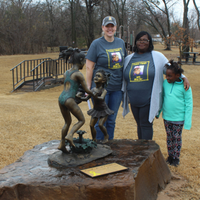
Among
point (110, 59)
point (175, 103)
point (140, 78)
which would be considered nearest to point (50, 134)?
point (110, 59)

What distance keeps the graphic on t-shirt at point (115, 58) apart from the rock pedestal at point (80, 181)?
125 centimetres

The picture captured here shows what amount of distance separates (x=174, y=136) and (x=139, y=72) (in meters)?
1.06

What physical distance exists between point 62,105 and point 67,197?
0.98 metres

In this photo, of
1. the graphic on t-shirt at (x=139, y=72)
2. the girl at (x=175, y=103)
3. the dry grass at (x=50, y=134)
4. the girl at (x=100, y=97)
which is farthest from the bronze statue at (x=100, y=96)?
the dry grass at (x=50, y=134)

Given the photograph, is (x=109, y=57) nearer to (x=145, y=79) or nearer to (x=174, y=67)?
(x=145, y=79)

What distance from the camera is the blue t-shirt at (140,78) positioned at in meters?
3.40

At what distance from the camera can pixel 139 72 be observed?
3.42 meters

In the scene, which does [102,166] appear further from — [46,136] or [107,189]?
[46,136]

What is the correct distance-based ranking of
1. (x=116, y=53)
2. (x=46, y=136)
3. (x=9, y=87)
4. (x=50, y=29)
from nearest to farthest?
1. (x=116, y=53)
2. (x=46, y=136)
3. (x=9, y=87)
4. (x=50, y=29)

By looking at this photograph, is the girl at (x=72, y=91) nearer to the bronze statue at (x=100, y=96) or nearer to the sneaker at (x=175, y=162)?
the bronze statue at (x=100, y=96)

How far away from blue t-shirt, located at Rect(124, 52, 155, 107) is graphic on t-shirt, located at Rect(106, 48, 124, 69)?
0.16m

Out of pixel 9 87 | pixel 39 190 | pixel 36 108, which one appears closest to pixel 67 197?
pixel 39 190

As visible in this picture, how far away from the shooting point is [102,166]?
2.60 m

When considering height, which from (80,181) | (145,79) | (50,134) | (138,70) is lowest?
(50,134)
